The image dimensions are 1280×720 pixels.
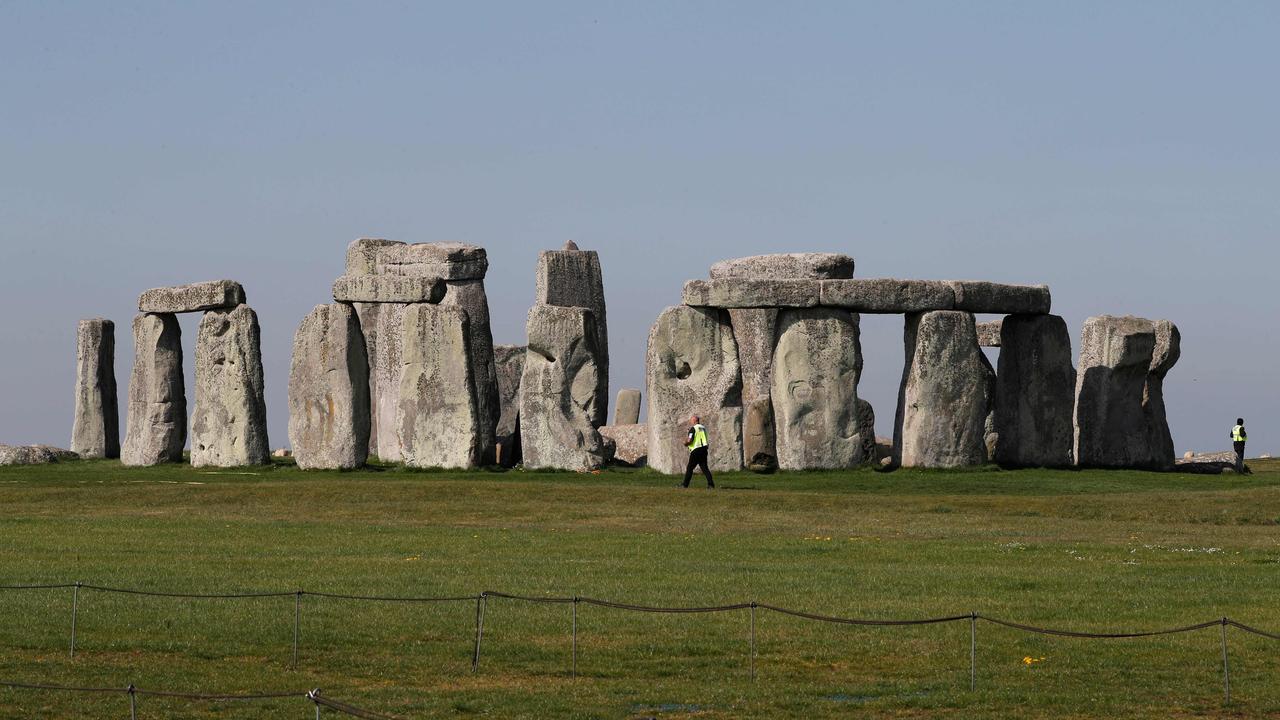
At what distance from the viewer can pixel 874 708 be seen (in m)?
14.6

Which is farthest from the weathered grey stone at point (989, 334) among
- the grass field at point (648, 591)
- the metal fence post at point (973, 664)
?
the metal fence post at point (973, 664)

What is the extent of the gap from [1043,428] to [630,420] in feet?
54.2

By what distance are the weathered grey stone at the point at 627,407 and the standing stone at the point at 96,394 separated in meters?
13.2

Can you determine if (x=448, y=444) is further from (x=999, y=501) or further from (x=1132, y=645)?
(x=1132, y=645)

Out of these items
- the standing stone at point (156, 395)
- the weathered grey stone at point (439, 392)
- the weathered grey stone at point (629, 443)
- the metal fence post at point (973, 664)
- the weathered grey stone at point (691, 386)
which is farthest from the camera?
the standing stone at point (156, 395)

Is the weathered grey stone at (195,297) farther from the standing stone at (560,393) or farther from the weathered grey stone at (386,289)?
the standing stone at (560,393)

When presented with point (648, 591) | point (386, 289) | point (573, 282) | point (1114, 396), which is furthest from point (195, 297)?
point (648, 591)

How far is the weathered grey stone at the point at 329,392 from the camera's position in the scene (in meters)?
37.2

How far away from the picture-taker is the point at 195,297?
39500 millimetres

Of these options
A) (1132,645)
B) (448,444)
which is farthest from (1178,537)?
(448,444)

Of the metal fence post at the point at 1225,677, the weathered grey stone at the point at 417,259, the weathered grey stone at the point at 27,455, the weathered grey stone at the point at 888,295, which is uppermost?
the weathered grey stone at the point at 417,259

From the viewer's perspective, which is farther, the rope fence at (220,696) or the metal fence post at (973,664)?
the metal fence post at (973,664)

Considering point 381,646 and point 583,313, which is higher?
point 583,313

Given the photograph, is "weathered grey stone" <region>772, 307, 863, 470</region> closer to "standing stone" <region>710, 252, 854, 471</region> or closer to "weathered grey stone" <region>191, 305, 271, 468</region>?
"standing stone" <region>710, 252, 854, 471</region>
